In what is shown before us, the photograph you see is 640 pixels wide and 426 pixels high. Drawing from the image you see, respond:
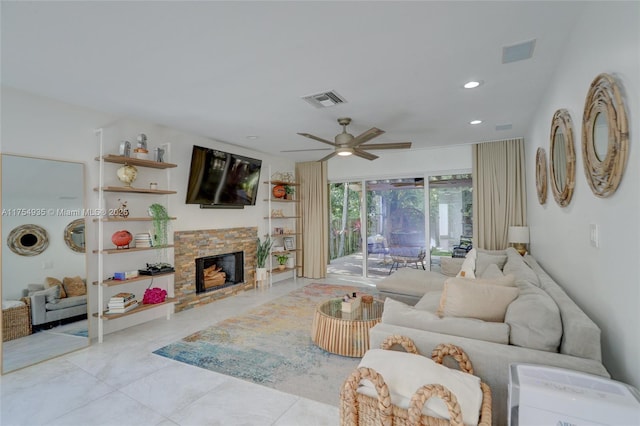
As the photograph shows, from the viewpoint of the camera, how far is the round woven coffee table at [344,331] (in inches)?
115

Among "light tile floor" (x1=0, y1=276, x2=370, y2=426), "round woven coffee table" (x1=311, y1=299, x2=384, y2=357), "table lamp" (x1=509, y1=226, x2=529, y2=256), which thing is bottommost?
"light tile floor" (x1=0, y1=276, x2=370, y2=426)

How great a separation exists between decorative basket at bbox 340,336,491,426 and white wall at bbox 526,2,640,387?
2.19 feet

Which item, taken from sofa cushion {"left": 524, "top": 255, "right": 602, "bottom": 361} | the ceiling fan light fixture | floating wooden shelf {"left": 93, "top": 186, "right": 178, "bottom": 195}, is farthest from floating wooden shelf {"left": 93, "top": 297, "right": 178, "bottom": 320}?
sofa cushion {"left": 524, "top": 255, "right": 602, "bottom": 361}

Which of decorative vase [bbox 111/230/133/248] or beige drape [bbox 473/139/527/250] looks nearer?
decorative vase [bbox 111/230/133/248]

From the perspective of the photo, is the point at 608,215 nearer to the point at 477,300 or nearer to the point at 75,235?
the point at 477,300

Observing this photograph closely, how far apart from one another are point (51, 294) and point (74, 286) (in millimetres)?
199

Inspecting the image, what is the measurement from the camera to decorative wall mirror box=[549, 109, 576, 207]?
2.09 meters

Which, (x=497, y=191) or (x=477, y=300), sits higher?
(x=497, y=191)

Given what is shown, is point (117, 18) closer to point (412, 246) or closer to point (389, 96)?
point (389, 96)

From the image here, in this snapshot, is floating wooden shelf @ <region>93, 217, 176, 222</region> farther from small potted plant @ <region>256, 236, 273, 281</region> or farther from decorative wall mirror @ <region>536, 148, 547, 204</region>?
decorative wall mirror @ <region>536, 148, 547, 204</region>

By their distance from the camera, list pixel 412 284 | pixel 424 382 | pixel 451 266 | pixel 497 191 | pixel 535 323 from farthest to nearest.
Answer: pixel 497 191 → pixel 451 266 → pixel 412 284 → pixel 535 323 → pixel 424 382

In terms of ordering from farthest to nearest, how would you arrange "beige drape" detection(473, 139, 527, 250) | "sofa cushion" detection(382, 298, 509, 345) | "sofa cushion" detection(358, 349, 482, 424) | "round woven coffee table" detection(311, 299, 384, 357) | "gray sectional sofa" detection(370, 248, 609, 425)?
1. "beige drape" detection(473, 139, 527, 250)
2. "round woven coffee table" detection(311, 299, 384, 357)
3. "sofa cushion" detection(382, 298, 509, 345)
4. "gray sectional sofa" detection(370, 248, 609, 425)
5. "sofa cushion" detection(358, 349, 482, 424)

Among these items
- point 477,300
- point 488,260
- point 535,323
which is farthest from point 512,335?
point 488,260

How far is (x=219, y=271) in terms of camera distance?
5391 millimetres
